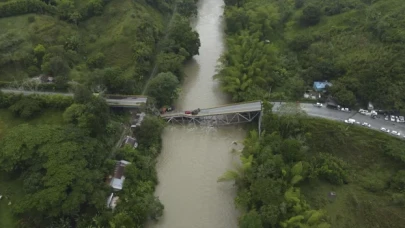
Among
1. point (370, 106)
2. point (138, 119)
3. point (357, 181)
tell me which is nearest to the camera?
point (357, 181)

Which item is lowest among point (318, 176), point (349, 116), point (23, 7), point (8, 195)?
point (8, 195)

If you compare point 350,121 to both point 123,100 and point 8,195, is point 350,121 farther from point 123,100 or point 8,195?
point 8,195

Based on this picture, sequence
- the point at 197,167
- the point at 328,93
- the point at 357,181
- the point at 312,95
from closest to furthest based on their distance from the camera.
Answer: the point at 357,181 < the point at 197,167 < the point at 328,93 < the point at 312,95

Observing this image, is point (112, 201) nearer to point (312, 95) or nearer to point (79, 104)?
point (79, 104)

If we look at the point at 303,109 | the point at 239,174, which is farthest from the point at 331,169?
the point at 239,174

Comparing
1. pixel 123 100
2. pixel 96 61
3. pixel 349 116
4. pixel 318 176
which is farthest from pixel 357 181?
pixel 96 61

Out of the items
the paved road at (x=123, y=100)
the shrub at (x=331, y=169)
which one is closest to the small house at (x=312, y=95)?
the shrub at (x=331, y=169)

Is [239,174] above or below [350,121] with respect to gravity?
below

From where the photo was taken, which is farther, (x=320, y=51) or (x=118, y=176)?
(x=320, y=51)
